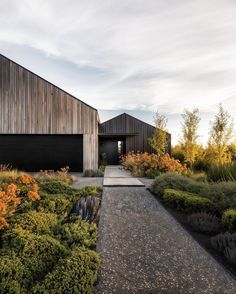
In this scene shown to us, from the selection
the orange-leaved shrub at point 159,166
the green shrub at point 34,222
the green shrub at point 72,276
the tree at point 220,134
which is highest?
the tree at point 220,134

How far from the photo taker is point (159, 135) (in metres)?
19.7

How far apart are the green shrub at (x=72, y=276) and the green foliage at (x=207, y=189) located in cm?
354

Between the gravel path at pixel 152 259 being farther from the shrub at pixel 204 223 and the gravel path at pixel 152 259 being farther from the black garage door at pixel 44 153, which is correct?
the black garage door at pixel 44 153

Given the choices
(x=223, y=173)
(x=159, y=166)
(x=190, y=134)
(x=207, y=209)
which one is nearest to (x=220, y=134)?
(x=190, y=134)

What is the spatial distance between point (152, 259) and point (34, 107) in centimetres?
1093

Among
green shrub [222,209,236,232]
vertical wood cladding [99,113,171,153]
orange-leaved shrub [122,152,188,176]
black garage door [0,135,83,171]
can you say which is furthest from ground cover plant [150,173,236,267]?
vertical wood cladding [99,113,171,153]

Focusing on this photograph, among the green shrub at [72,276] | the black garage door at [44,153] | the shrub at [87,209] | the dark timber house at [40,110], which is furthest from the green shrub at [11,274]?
the black garage door at [44,153]

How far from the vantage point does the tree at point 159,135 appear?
19562 mm

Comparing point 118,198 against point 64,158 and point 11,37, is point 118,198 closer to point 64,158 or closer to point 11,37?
point 11,37

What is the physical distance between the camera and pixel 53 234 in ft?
10.8

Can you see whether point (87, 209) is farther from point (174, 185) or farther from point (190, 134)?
point (190, 134)

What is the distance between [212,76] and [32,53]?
8.56 m

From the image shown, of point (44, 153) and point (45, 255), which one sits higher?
point (44, 153)

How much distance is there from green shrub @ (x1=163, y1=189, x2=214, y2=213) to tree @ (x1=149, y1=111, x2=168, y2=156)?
13896 mm
